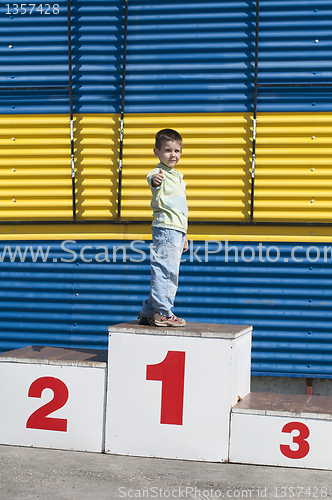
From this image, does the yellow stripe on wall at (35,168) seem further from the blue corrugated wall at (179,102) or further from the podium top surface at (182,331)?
the podium top surface at (182,331)

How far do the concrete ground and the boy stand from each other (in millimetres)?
1033

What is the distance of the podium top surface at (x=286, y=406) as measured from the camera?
148 inches

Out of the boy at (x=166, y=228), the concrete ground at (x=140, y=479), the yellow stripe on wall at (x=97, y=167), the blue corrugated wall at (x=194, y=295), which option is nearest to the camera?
the concrete ground at (x=140, y=479)

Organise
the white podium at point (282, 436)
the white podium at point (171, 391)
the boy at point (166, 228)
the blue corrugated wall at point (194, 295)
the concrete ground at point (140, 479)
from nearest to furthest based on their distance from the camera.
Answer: the concrete ground at point (140, 479) < the white podium at point (282, 436) < the white podium at point (171, 391) < the boy at point (166, 228) < the blue corrugated wall at point (194, 295)

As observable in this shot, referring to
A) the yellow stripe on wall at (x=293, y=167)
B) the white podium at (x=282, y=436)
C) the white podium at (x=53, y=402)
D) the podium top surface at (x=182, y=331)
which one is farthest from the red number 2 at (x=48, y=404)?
the yellow stripe on wall at (x=293, y=167)

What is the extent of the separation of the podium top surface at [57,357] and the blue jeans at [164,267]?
0.61m

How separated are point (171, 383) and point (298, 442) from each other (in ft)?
3.06

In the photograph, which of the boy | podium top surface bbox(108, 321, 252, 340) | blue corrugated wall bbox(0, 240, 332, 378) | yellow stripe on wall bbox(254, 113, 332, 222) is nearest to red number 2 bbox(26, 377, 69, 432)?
podium top surface bbox(108, 321, 252, 340)

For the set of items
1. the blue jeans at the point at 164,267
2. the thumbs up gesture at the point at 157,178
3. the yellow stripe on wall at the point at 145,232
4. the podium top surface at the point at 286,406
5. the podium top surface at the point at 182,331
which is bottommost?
the podium top surface at the point at 286,406

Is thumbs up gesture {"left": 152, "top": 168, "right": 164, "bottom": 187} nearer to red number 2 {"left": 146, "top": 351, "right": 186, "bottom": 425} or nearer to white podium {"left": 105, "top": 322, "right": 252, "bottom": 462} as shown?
white podium {"left": 105, "top": 322, "right": 252, "bottom": 462}

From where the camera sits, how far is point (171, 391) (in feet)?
13.0

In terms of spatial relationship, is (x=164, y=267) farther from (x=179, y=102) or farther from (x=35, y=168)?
(x=35, y=168)

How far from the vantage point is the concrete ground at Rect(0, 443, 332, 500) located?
10.6 ft

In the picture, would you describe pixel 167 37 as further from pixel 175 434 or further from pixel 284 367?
pixel 175 434
